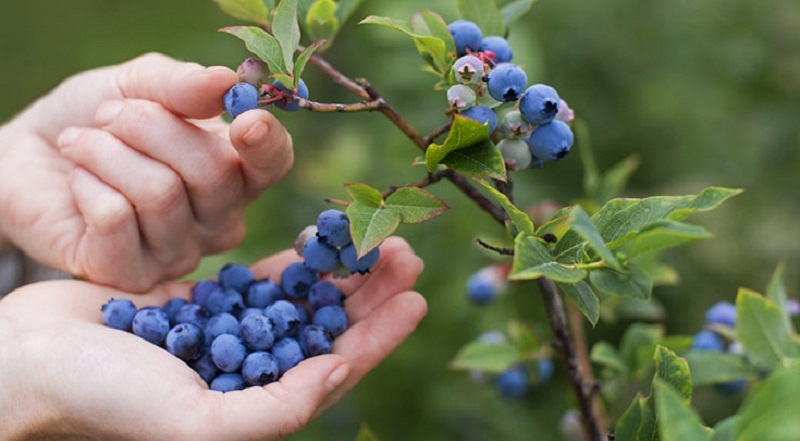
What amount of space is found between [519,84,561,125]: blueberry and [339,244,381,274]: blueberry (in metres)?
0.27

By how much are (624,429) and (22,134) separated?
3.95 ft

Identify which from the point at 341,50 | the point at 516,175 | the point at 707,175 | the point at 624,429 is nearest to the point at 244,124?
the point at 624,429

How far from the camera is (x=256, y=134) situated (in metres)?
0.96

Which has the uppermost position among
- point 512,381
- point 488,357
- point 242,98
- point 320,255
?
point 242,98

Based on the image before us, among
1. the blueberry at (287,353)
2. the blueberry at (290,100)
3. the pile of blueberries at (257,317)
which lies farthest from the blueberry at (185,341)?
the blueberry at (290,100)

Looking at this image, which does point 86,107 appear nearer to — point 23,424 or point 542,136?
point 23,424

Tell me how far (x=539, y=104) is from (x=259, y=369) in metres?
0.47

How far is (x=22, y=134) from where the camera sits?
4.86 ft

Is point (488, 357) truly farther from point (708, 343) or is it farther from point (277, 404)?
point (277, 404)

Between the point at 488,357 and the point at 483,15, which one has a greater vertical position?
the point at 483,15

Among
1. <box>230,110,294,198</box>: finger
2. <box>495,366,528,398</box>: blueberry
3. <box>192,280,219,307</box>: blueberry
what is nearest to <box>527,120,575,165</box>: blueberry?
<box>230,110,294,198</box>: finger

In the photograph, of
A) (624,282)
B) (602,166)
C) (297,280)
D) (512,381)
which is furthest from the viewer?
(602,166)

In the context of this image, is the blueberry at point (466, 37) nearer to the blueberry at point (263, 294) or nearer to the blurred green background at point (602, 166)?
the blueberry at point (263, 294)

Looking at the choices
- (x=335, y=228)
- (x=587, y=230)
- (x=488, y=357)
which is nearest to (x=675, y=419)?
(x=587, y=230)
